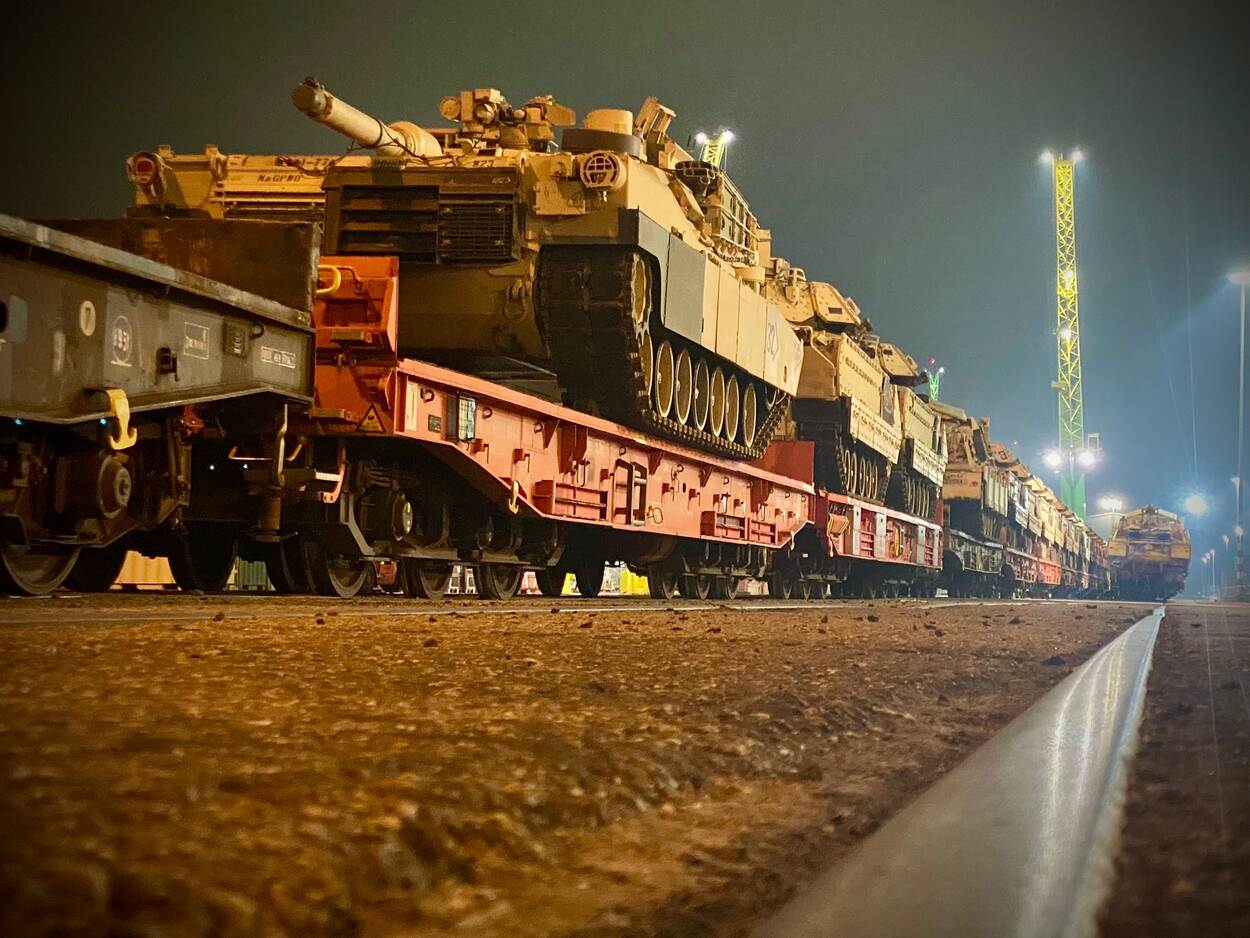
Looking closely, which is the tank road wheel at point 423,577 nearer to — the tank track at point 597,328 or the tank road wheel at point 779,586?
the tank track at point 597,328

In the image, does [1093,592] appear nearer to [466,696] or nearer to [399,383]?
[399,383]

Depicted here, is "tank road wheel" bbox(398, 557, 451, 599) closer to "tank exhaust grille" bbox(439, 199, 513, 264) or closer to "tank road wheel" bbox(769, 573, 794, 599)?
"tank exhaust grille" bbox(439, 199, 513, 264)

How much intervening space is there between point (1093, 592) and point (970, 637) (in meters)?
58.2

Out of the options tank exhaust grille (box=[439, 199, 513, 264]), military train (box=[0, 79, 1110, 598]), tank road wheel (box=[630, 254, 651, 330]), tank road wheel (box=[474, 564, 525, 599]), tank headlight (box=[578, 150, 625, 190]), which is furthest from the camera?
tank road wheel (box=[630, 254, 651, 330])

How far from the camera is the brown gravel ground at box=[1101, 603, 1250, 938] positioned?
133 cm

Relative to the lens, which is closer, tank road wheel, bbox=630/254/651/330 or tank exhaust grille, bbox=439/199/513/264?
tank exhaust grille, bbox=439/199/513/264

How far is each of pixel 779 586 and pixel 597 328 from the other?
25.6 feet

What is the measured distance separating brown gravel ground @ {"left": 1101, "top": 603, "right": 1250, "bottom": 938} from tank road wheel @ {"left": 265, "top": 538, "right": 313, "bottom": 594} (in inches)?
268

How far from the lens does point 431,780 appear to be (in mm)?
1947

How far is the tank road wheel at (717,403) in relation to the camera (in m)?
14.9

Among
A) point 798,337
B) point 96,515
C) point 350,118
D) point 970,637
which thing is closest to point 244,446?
point 96,515

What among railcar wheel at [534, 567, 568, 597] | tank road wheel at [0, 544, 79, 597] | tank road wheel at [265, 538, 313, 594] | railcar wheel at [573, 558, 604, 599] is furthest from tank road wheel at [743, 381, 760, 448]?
tank road wheel at [0, 544, 79, 597]

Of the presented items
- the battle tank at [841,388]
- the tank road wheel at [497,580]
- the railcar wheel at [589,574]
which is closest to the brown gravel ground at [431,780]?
the tank road wheel at [497,580]

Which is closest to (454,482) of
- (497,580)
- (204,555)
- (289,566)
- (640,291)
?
(497,580)
